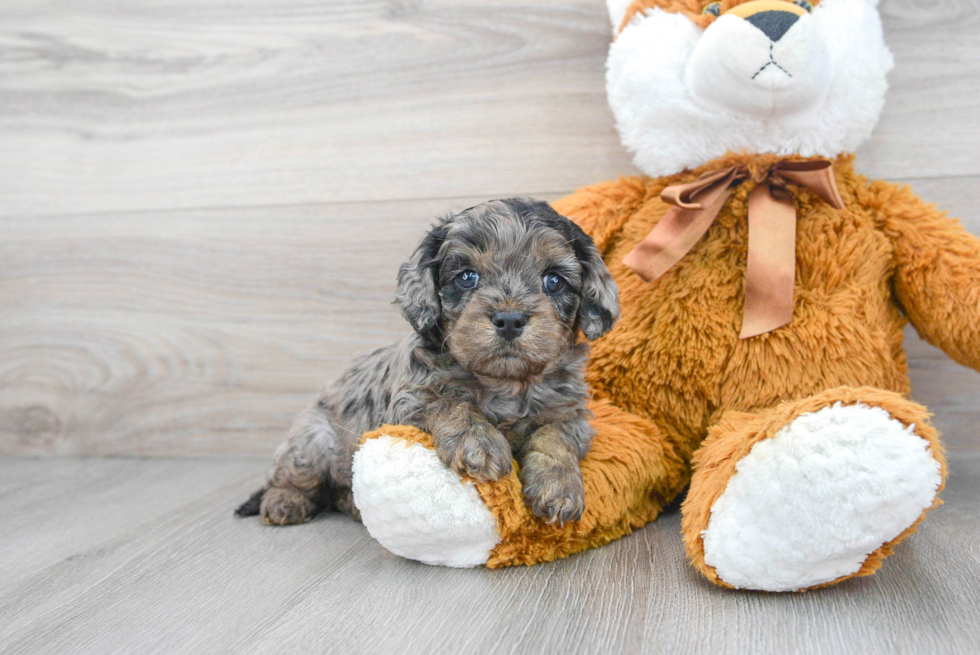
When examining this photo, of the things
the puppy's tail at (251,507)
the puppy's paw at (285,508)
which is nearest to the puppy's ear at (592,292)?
the puppy's paw at (285,508)

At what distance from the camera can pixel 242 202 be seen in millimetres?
2355


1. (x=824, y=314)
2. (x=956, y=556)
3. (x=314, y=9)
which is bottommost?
(x=956, y=556)

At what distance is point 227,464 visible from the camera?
2.41 m

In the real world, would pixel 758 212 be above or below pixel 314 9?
below

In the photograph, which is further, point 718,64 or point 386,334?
point 386,334

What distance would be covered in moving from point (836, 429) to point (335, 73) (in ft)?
5.89

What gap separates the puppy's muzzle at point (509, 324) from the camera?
126 centimetres

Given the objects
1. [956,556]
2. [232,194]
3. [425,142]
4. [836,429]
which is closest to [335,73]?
[425,142]

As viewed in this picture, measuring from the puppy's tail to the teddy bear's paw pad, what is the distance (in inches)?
23.9

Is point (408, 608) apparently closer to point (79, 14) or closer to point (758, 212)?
point (758, 212)

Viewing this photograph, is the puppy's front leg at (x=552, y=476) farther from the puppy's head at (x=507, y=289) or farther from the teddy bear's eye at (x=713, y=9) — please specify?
the teddy bear's eye at (x=713, y=9)

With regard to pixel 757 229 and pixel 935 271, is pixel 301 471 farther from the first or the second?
pixel 935 271

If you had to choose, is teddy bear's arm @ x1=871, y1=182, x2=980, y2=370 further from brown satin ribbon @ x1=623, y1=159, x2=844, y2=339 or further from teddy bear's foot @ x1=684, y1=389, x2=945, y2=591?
teddy bear's foot @ x1=684, y1=389, x2=945, y2=591

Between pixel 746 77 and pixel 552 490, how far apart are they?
0.93 m
